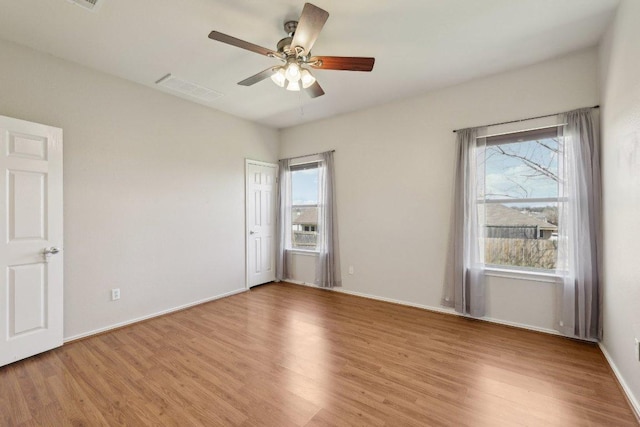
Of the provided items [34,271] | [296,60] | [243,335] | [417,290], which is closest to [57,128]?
[34,271]

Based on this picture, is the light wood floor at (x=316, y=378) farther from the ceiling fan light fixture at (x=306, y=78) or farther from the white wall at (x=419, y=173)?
the ceiling fan light fixture at (x=306, y=78)

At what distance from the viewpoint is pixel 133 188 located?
130 inches

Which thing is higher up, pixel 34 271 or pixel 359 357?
pixel 34 271

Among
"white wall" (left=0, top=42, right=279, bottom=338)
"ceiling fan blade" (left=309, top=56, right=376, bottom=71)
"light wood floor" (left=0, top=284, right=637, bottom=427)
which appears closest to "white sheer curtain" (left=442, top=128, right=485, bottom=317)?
"light wood floor" (left=0, top=284, right=637, bottom=427)

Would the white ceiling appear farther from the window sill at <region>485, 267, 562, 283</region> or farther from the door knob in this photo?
the window sill at <region>485, 267, 562, 283</region>

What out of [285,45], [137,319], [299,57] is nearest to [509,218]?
[299,57]

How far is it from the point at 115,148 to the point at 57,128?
548 mm

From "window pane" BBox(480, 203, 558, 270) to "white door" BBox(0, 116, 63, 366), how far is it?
4.50 meters

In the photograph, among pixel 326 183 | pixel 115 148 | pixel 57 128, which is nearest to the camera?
pixel 57 128

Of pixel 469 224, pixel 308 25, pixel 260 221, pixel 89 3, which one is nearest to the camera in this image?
pixel 308 25

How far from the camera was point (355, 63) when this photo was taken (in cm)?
222

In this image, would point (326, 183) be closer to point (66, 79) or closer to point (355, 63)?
point (355, 63)

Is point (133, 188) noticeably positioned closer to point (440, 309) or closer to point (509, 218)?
point (440, 309)

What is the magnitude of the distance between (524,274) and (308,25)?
128 inches
